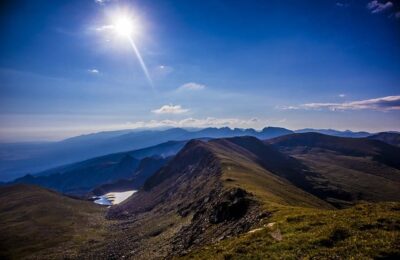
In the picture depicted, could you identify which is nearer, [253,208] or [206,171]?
[253,208]

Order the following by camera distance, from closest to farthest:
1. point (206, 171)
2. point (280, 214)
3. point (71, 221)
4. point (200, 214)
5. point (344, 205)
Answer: point (280, 214) < point (200, 214) < point (206, 171) < point (71, 221) < point (344, 205)

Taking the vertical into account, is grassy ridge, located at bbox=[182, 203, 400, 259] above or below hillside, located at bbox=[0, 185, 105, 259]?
above

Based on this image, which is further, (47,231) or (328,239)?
(47,231)

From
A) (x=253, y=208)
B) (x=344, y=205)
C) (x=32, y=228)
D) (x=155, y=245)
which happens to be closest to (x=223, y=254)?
(x=253, y=208)

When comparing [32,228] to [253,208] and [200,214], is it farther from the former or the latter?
[253,208]

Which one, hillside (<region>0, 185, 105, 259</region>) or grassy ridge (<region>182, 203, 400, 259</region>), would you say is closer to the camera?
grassy ridge (<region>182, 203, 400, 259</region>)

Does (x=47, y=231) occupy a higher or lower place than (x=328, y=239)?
lower

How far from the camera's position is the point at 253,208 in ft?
178

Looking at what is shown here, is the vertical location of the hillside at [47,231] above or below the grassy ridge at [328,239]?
below

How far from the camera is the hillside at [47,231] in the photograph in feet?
374

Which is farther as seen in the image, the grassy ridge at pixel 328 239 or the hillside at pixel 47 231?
the hillside at pixel 47 231

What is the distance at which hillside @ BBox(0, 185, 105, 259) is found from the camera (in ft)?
374

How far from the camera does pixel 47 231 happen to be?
144 metres

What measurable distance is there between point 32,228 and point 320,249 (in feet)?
544
